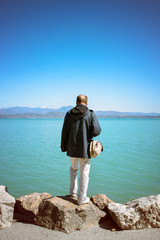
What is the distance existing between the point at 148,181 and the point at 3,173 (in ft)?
25.9

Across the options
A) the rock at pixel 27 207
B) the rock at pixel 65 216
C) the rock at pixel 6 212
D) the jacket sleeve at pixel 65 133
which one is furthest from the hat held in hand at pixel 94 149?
the rock at pixel 27 207

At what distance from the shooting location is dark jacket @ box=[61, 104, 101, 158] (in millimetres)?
3719

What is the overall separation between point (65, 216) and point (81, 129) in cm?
168

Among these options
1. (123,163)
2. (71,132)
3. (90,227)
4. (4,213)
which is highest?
(71,132)

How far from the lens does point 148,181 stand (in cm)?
970

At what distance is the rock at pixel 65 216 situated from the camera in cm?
368

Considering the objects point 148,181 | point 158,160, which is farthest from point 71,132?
point 158,160

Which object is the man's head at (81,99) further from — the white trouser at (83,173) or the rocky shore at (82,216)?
the rocky shore at (82,216)

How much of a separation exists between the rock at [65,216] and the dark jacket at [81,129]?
1021mm

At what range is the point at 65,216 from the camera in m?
3.66

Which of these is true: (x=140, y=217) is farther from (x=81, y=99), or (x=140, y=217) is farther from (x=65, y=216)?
(x=81, y=99)

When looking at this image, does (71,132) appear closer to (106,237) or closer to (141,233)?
(106,237)

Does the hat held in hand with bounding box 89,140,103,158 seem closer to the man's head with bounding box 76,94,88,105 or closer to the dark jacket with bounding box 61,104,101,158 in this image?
the dark jacket with bounding box 61,104,101,158

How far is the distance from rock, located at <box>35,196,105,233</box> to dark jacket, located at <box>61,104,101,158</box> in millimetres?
1021
